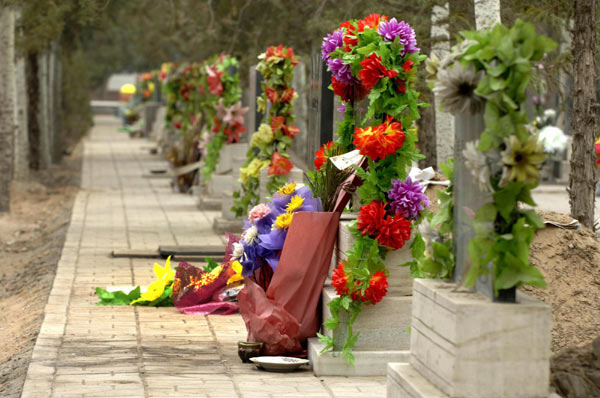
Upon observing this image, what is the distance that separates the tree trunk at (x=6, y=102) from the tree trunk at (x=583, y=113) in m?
12.5

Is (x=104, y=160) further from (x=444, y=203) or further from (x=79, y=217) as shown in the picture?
(x=444, y=203)

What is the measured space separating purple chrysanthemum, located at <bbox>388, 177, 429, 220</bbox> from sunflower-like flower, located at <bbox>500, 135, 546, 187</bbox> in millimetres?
2430

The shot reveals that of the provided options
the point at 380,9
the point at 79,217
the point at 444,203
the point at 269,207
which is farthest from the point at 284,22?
the point at 444,203

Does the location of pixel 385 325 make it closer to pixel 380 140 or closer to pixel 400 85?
pixel 380 140

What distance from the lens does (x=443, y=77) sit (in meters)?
4.95

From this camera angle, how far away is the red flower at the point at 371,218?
7.12m

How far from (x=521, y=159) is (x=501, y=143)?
0.12m

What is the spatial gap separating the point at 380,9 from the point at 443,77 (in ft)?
30.2

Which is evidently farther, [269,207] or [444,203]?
[269,207]

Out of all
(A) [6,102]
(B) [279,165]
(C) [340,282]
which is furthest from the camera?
(A) [6,102]

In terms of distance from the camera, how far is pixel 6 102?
65.1 ft

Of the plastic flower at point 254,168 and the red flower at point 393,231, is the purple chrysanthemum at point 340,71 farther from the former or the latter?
the plastic flower at point 254,168

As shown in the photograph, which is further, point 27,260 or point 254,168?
point 27,260

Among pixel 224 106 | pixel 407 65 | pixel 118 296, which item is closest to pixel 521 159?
pixel 407 65
